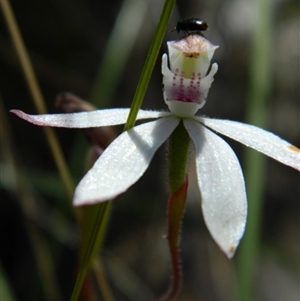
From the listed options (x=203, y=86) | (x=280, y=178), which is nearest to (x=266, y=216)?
(x=280, y=178)

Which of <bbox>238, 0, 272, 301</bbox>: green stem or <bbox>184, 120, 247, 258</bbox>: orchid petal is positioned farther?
<bbox>238, 0, 272, 301</bbox>: green stem

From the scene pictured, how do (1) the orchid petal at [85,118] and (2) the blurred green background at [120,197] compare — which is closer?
(1) the orchid petal at [85,118]

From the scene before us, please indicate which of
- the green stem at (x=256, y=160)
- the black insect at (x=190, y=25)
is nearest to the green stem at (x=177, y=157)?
the black insect at (x=190, y=25)

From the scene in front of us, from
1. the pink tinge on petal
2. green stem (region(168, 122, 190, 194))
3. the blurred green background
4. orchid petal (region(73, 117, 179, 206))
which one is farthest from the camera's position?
the blurred green background

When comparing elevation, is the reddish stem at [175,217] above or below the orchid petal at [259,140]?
below

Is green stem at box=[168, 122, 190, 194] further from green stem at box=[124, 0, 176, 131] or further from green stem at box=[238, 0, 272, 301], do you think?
green stem at box=[238, 0, 272, 301]

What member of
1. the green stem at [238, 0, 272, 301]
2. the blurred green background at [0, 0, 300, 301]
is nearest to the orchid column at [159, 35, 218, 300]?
the green stem at [238, 0, 272, 301]

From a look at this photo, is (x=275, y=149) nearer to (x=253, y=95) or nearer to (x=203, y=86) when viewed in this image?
(x=203, y=86)

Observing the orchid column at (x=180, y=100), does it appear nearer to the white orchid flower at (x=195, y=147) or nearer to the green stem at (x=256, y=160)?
the white orchid flower at (x=195, y=147)
